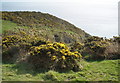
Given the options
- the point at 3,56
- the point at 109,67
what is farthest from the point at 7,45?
the point at 109,67

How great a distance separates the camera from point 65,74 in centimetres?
1071

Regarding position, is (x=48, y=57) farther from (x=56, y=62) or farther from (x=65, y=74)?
(x=65, y=74)

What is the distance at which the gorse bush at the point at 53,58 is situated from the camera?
11391mm

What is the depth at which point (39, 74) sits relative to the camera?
1047cm

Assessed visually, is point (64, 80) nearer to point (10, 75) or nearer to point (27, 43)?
point (10, 75)

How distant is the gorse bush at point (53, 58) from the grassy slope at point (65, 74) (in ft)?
2.05

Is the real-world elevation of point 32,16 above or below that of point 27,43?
above

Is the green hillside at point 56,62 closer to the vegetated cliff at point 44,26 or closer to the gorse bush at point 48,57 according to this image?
the gorse bush at point 48,57

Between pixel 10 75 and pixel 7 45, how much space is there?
5015 millimetres

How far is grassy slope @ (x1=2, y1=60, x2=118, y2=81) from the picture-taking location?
32.7ft

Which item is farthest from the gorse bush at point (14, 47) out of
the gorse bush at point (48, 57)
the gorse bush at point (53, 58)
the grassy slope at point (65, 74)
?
the grassy slope at point (65, 74)

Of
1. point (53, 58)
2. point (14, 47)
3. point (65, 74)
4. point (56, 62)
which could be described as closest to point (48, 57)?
point (53, 58)

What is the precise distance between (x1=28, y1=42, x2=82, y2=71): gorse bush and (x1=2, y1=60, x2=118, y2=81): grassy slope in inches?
24.6

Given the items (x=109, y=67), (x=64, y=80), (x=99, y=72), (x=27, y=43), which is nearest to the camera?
(x=64, y=80)
